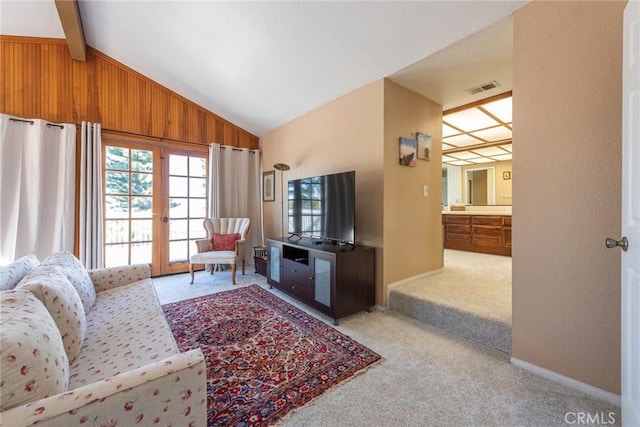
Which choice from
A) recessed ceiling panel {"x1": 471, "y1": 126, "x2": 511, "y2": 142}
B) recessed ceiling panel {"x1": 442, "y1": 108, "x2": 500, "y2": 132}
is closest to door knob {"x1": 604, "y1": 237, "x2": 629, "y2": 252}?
recessed ceiling panel {"x1": 442, "y1": 108, "x2": 500, "y2": 132}

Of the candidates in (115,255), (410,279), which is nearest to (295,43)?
(410,279)

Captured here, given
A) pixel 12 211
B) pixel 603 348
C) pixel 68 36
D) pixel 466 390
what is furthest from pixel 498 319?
pixel 68 36

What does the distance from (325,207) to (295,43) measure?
1662 millimetres

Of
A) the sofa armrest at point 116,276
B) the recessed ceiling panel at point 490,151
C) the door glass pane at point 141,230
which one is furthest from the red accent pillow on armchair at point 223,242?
the recessed ceiling panel at point 490,151

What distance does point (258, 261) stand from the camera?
13.5ft

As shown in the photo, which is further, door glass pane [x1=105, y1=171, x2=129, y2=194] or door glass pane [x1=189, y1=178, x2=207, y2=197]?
door glass pane [x1=189, y1=178, x2=207, y2=197]

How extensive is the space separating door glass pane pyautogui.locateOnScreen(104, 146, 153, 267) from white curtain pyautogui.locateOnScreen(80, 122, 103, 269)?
9.4 inches

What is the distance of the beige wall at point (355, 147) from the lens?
2746mm

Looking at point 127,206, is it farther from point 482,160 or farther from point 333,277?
point 482,160

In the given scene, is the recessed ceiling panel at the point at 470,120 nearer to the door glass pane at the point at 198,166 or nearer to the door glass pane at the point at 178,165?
the door glass pane at the point at 198,166

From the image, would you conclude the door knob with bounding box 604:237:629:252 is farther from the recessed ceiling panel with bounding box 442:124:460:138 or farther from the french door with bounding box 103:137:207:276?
the french door with bounding box 103:137:207:276

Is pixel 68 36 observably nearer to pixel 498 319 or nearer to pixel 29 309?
pixel 29 309

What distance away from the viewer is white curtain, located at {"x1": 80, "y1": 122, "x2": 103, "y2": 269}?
337 centimetres

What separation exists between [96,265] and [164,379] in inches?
135
